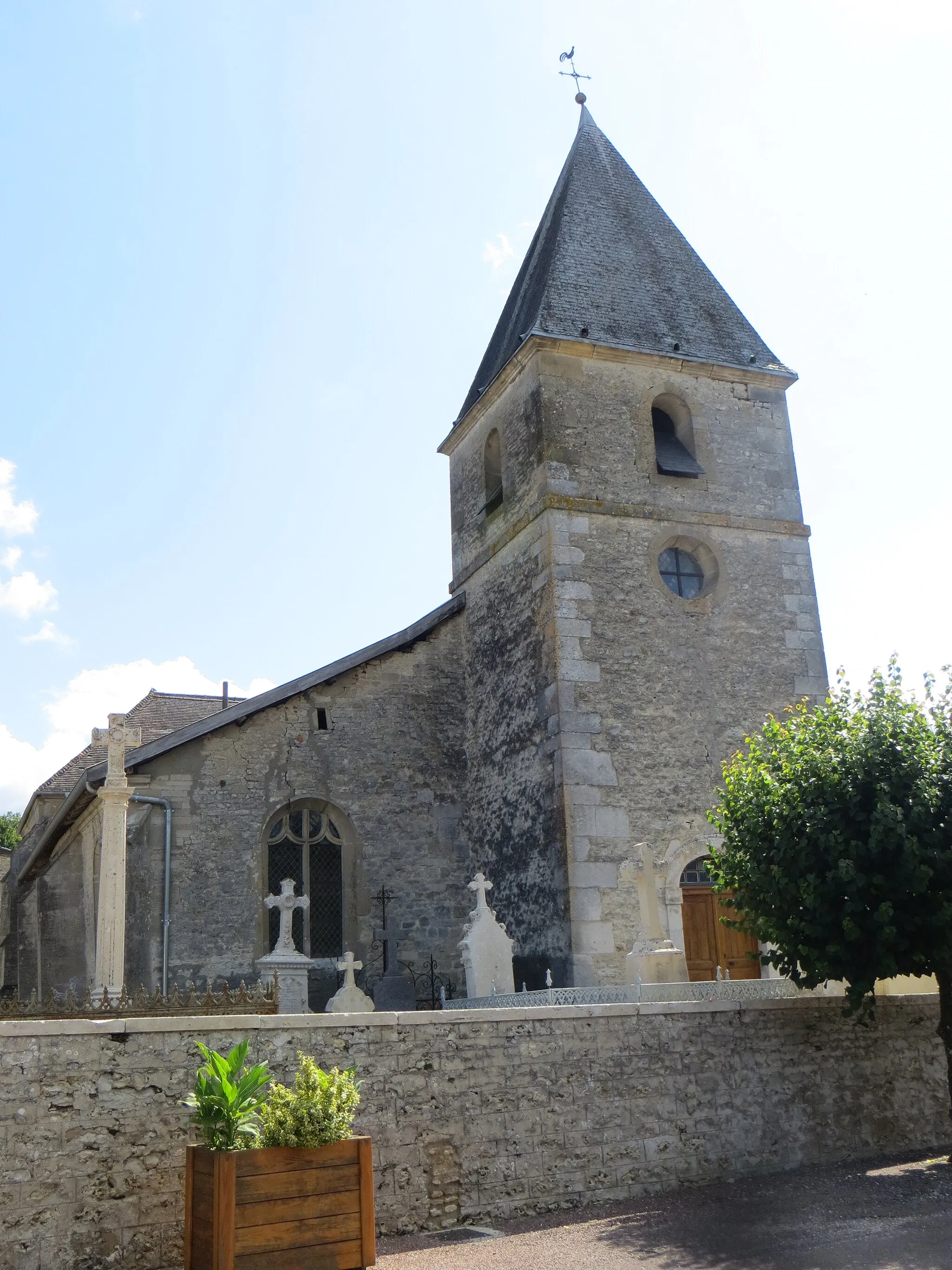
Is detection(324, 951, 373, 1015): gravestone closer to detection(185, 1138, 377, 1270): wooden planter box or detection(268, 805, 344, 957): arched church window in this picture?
detection(268, 805, 344, 957): arched church window

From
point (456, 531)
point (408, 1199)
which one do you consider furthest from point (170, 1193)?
point (456, 531)

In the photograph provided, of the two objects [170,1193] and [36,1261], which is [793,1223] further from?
[36,1261]

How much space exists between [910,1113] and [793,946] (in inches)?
76.2

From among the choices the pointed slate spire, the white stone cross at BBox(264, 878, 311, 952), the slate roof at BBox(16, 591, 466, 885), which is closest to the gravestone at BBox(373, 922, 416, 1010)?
the white stone cross at BBox(264, 878, 311, 952)

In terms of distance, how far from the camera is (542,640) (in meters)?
14.7

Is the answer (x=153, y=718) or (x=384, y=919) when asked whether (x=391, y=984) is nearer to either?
(x=384, y=919)

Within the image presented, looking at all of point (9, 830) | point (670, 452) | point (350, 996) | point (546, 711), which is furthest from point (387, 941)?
point (9, 830)

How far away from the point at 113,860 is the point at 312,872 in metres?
4.20

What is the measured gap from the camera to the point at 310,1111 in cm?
670

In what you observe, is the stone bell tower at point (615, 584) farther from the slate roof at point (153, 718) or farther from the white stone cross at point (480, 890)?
the slate roof at point (153, 718)

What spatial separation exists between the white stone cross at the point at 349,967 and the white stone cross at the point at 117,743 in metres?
3.44

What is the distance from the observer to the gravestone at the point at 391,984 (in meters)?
14.6

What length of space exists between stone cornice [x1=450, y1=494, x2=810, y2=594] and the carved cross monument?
600cm

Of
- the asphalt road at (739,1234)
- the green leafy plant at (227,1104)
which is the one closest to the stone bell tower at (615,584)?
the asphalt road at (739,1234)
